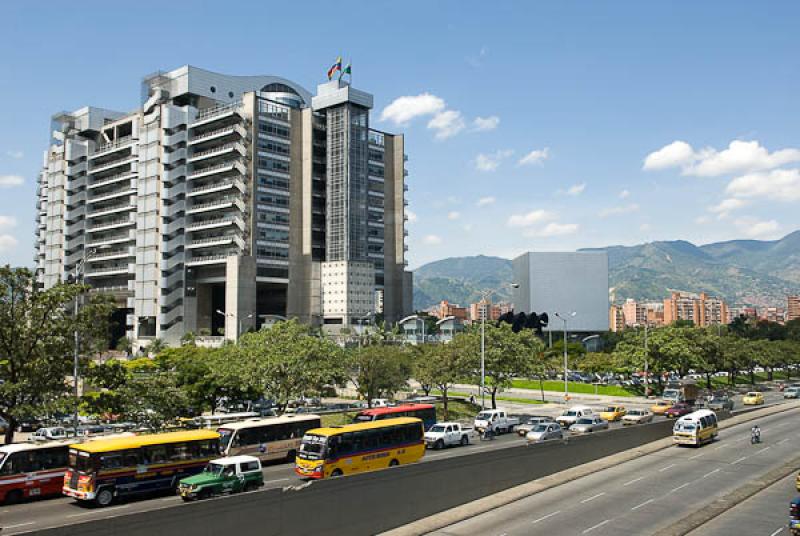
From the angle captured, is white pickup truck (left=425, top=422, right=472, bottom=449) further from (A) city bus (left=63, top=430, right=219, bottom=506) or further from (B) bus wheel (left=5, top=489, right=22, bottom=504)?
(B) bus wheel (left=5, top=489, right=22, bottom=504)

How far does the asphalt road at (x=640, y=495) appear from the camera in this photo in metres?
Answer: 26.6

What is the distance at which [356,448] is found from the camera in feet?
117

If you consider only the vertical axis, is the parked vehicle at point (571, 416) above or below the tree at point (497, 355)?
below

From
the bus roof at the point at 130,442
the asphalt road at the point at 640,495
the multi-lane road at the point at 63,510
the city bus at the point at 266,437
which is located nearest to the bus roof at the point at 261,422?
the city bus at the point at 266,437

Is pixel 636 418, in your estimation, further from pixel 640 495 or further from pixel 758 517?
pixel 758 517

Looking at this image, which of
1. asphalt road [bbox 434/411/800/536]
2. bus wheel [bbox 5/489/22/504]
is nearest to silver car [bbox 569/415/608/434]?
asphalt road [bbox 434/411/800/536]

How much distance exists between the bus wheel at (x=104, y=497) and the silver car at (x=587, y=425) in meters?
35.2

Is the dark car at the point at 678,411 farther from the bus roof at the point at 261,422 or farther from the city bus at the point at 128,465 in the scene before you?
the city bus at the point at 128,465

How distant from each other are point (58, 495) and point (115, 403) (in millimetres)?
7641

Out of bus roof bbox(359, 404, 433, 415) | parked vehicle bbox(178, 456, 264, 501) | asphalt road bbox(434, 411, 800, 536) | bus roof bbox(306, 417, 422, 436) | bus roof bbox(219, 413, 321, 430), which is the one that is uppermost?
bus roof bbox(306, 417, 422, 436)

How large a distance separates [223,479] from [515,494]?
1405cm

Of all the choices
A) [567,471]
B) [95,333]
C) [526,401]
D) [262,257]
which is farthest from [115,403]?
[262,257]

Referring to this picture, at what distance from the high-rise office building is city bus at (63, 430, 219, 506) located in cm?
9425

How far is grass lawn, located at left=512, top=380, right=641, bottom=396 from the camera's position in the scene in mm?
98188
